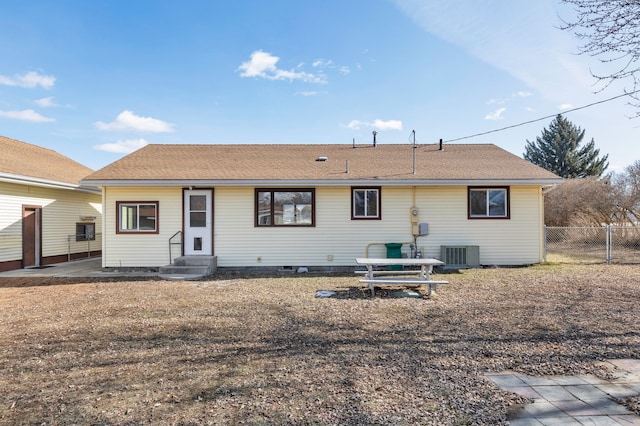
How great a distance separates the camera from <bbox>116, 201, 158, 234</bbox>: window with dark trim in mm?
10828

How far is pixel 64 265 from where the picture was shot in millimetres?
12469

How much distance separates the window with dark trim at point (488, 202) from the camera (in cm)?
1096

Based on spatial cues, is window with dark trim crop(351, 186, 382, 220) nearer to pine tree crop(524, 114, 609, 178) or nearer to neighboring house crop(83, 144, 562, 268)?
neighboring house crop(83, 144, 562, 268)

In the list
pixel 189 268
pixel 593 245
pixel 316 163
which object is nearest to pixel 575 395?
pixel 189 268

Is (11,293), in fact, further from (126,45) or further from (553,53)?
(553,53)

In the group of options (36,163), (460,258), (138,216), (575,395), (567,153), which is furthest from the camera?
(567,153)

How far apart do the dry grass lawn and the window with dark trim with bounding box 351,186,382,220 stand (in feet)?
12.0

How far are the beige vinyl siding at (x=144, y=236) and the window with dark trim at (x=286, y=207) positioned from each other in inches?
103

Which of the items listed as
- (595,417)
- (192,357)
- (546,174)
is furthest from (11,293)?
(546,174)

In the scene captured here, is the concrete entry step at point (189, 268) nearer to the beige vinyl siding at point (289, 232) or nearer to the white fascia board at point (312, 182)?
the beige vinyl siding at point (289, 232)

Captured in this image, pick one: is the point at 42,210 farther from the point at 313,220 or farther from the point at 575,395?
the point at 575,395

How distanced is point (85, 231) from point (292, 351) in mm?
14636

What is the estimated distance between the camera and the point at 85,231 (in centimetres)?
1491

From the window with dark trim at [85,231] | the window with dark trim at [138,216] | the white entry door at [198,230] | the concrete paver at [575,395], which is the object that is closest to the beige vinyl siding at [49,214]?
the window with dark trim at [85,231]
